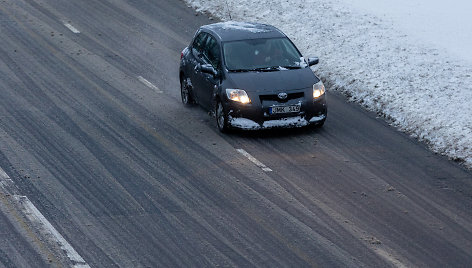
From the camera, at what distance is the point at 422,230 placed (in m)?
12.4

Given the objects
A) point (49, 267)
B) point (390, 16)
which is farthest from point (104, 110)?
point (390, 16)

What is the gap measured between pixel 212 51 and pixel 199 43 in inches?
36.7

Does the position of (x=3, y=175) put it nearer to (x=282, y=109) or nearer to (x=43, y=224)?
(x=43, y=224)

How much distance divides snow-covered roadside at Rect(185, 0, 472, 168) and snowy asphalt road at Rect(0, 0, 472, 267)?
54cm

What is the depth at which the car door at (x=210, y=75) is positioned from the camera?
1770 centimetres

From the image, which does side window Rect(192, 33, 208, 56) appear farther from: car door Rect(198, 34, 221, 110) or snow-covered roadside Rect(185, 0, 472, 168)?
snow-covered roadside Rect(185, 0, 472, 168)

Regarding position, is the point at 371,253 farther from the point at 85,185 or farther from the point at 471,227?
the point at 85,185

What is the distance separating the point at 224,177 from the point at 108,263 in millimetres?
3789

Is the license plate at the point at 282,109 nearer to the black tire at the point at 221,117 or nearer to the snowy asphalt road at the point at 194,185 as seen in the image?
the snowy asphalt road at the point at 194,185

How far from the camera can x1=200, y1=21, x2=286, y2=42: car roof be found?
1819 centimetres

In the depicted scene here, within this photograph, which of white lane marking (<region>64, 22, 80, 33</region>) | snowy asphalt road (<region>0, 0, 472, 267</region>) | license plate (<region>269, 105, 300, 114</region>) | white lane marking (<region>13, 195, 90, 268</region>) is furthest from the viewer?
white lane marking (<region>64, 22, 80, 33</region>)

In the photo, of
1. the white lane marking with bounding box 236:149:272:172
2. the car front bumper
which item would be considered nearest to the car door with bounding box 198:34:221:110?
the car front bumper

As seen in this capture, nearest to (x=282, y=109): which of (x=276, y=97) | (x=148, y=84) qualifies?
(x=276, y=97)

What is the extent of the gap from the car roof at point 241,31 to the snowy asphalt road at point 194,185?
5.26 feet
